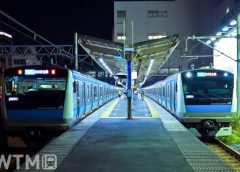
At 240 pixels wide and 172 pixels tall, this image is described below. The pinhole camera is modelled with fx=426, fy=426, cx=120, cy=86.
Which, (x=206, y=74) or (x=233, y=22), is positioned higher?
(x=233, y=22)

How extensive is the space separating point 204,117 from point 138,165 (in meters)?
7.77

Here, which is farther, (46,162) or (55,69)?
(55,69)

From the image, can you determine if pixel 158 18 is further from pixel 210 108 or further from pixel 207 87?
pixel 210 108

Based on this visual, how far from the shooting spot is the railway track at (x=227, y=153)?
11.5 m

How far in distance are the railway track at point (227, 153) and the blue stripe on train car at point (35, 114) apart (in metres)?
5.09

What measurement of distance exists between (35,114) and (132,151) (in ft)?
15.3

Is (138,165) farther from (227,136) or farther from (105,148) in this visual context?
(227,136)

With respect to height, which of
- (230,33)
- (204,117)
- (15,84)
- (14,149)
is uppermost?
(230,33)

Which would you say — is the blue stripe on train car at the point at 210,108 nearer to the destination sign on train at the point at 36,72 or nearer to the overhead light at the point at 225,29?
the destination sign on train at the point at 36,72

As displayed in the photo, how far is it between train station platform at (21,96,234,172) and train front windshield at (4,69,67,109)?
1197mm

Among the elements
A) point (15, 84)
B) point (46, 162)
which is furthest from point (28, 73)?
point (46, 162)

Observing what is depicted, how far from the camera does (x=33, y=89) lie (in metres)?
13.2

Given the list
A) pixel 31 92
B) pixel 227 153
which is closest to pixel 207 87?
pixel 227 153

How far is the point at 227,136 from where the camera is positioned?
1573 cm
